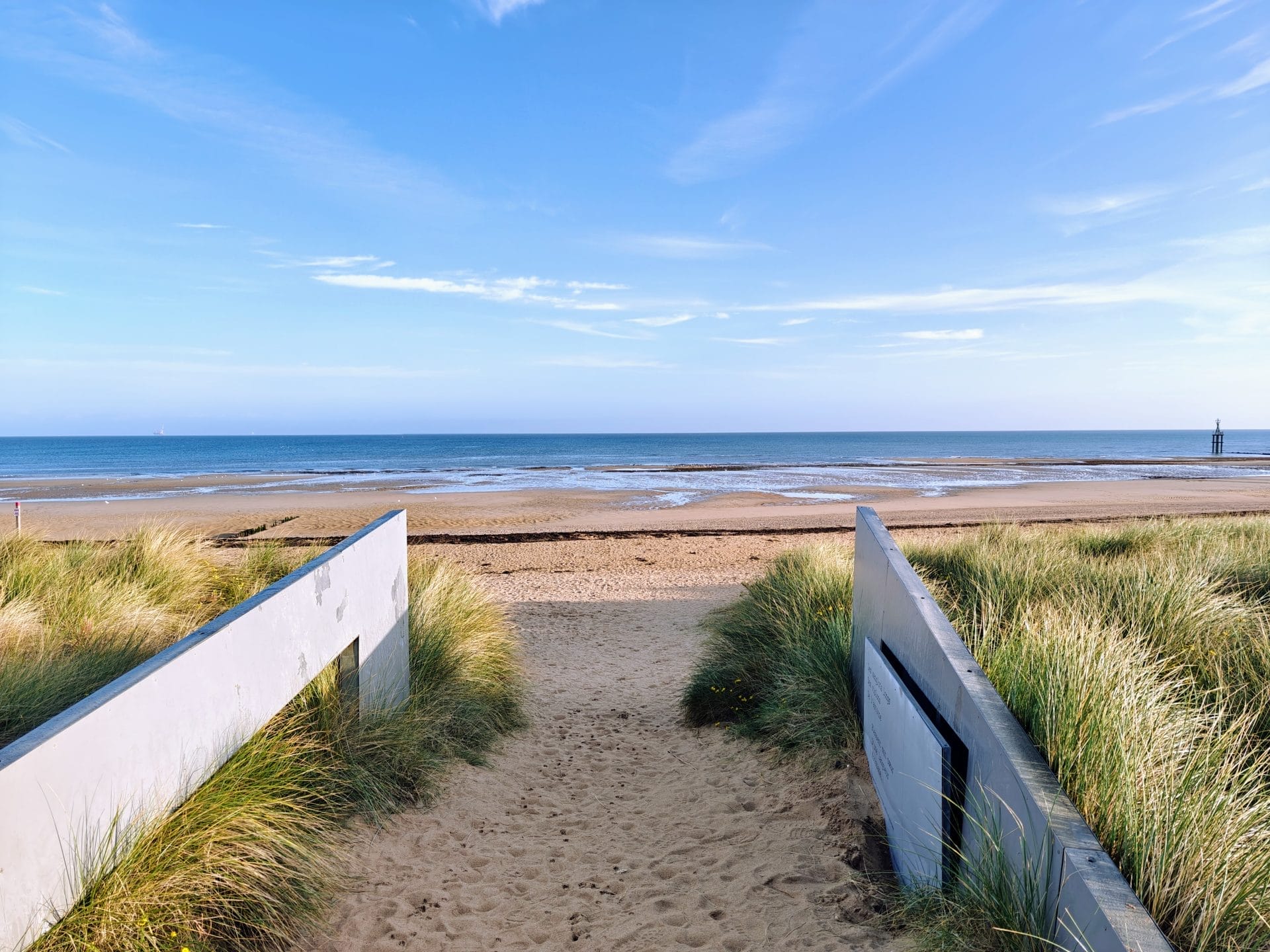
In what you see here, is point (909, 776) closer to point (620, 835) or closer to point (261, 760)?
point (620, 835)

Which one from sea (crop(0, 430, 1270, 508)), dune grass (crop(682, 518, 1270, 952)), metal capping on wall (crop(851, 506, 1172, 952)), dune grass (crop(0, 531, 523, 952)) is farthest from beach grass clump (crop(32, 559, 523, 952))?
sea (crop(0, 430, 1270, 508))

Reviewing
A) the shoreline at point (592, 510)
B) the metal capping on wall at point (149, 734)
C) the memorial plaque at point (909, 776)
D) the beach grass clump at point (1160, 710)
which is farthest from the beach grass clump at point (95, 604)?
the shoreline at point (592, 510)

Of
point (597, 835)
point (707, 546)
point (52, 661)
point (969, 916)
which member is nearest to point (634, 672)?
point (597, 835)

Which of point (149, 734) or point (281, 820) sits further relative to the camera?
point (281, 820)

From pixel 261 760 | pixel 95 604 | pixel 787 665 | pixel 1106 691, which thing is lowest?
pixel 787 665

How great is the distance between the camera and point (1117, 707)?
2.92 meters

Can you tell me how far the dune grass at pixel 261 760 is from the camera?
8.22 feet

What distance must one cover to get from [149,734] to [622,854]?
2.69 meters

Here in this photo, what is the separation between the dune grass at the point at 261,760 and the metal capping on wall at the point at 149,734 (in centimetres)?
13

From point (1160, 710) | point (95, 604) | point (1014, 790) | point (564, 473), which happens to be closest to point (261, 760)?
point (95, 604)

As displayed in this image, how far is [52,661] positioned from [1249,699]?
A: 6.38 metres

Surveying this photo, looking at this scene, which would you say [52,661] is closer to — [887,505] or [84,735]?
[84,735]

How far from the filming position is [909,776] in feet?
10.6

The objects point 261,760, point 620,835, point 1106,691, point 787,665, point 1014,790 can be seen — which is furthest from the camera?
point 787,665
